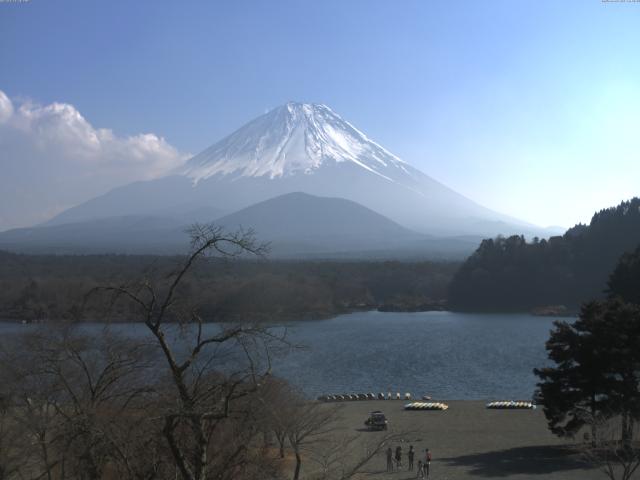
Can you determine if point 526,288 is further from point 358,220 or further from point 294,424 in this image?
point 358,220

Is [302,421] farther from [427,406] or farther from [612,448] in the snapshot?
[427,406]

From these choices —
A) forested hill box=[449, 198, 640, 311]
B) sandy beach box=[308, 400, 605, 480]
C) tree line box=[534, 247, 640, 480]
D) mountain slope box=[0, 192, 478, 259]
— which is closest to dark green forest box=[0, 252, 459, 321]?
forested hill box=[449, 198, 640, 311]

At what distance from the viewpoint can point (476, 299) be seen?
34.8 meters

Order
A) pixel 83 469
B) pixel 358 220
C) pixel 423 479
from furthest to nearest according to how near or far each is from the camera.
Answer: pixel 358 220
pixel 423 479
pixel 83 469

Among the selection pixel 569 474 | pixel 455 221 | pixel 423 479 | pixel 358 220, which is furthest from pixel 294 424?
pixel 455 221

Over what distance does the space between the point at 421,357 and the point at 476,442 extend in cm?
1006

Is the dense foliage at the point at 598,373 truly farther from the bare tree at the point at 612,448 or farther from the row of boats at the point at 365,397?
the row of boats at the point at 365,397

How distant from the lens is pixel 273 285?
101ft

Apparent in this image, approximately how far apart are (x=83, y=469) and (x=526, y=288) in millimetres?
33155

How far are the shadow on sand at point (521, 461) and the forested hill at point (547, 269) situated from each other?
84.4ft

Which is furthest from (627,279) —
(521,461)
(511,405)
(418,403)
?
(521,461)

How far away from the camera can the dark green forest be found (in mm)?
25859

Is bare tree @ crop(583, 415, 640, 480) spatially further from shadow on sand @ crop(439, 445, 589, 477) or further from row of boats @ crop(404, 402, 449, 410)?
row of boats @ crop(404, 402, 449, 410)

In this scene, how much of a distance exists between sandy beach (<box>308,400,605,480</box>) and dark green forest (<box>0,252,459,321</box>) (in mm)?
11056
